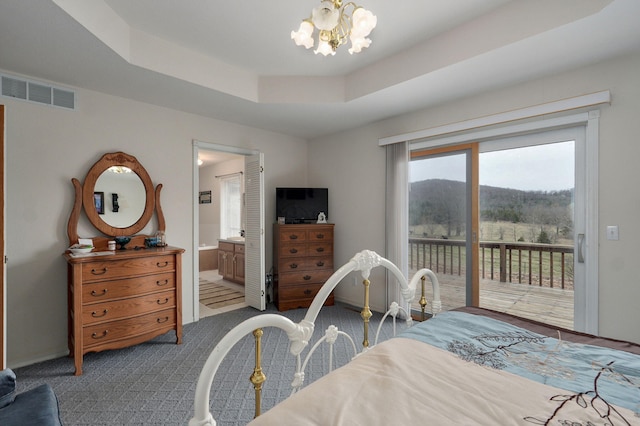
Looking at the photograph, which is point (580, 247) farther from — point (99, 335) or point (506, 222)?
point (99, 335)

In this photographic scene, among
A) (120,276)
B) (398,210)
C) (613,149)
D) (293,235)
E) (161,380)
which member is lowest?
(161,380)

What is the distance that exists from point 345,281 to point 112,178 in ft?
9.89

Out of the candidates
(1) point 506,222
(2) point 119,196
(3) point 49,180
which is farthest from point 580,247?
(3) point 49,180

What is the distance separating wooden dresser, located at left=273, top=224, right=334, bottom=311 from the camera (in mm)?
3863

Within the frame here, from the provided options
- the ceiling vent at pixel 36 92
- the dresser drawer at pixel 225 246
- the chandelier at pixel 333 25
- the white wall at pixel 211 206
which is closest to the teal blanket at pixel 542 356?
the chandelier at pixel 333 25

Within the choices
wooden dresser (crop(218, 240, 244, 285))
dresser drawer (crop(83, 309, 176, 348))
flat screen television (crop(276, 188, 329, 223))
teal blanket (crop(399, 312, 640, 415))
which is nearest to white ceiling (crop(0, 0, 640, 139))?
flat screen television (crop(276, 188, 329, 223))

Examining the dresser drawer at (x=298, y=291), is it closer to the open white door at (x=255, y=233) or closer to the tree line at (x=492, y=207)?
the open white door at (x=255, y=233)

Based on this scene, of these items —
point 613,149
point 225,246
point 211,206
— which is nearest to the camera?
point 613,149

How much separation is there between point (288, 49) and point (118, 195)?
85.6 inches

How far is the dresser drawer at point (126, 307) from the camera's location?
2.40 m

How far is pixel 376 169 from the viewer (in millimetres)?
3828

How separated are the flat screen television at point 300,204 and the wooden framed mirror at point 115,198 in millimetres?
1505

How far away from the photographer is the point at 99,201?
9.45 ft

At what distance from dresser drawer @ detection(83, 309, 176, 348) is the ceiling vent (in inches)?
77.5
